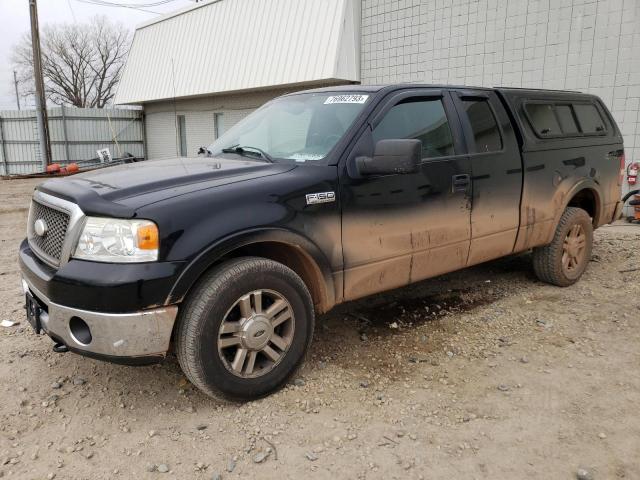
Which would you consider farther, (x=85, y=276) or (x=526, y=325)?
(x=526, y=325)

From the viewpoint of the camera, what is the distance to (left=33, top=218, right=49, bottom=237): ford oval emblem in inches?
121

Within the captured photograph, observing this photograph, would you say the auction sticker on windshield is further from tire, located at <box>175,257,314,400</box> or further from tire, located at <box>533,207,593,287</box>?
tire, located at <box>533,207,593,287</box>

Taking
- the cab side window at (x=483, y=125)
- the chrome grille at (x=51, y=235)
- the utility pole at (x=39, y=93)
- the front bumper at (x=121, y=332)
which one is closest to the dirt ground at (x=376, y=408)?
the front bumper at (x=121, y=332)

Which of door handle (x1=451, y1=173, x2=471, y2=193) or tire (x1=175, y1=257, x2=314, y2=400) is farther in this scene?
door handle (x1=451, y1=173, x2=471, y2=193)

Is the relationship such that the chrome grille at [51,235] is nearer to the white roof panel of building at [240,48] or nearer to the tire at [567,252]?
the tire at [567,252]

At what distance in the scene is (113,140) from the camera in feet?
69.7

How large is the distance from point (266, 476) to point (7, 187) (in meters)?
16.5

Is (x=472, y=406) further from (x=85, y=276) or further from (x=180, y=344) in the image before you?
(x=85, y=276)

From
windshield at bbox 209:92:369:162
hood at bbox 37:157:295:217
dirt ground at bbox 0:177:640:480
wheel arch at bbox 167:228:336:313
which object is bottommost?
dirt ground at bbox 0:177:640:480

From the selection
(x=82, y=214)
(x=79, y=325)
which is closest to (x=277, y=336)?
(x=79, y=325)

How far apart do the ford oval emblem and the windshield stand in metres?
1.40

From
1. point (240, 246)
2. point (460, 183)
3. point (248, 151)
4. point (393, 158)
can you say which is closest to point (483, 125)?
point (460, 183)

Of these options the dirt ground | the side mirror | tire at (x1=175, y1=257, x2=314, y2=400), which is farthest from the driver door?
the dirt ground

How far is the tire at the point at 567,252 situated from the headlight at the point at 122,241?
391 cm
